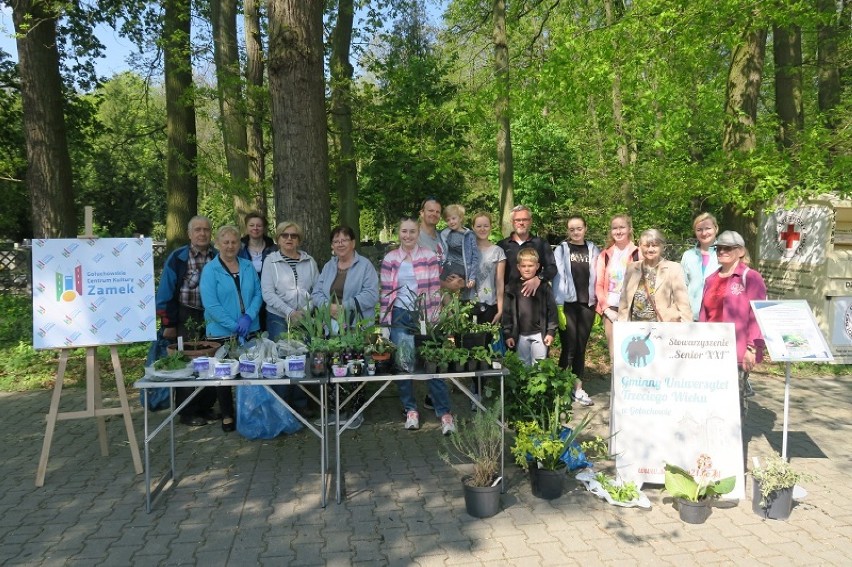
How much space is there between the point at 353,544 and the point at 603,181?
1278cm

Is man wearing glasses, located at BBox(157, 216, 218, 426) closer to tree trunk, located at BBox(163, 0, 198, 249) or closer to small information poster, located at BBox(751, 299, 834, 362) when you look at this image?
small information poster, located at BBox(751, 299, 834, 362)

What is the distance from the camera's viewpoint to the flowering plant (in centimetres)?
368

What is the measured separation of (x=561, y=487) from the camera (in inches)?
154

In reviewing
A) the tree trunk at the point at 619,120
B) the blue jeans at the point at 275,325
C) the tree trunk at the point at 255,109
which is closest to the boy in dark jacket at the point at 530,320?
the blue jeans at the point at 275,325

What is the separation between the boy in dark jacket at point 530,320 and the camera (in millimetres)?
5289

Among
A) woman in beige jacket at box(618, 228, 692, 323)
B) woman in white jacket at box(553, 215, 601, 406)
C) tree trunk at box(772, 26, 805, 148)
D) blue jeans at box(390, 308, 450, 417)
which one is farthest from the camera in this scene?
tree trunk at box(772, 26, 805, 148)

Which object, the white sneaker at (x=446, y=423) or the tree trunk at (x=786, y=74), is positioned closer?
the white sneaker at (x=446, y=423)

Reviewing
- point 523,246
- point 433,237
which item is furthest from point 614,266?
point 433,237

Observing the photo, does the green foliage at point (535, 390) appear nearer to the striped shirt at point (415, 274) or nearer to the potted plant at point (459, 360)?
the potted plant at point (459, 360)

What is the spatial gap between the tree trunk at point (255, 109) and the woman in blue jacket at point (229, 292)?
12.1 feet

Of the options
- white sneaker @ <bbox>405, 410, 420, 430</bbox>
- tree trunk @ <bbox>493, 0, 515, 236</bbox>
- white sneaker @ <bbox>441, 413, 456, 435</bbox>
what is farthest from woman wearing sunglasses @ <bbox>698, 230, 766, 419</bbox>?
tree trunk @ <bbox>493, 0, 515, 236</bbox>

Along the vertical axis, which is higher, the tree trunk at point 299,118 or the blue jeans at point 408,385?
the tree trunk at point 299,118

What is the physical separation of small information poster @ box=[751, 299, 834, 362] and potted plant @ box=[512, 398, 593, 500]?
1325 mm

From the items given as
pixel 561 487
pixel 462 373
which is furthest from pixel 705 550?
pixel 462 373
